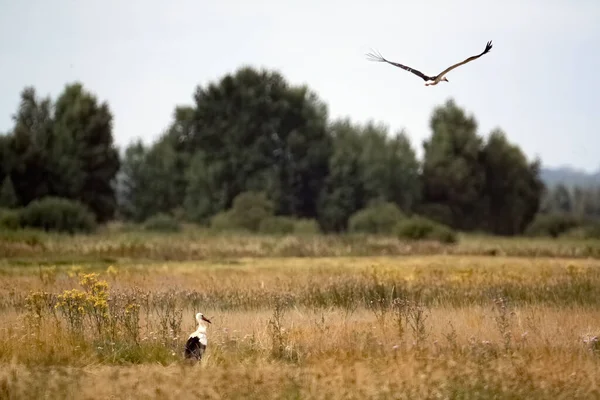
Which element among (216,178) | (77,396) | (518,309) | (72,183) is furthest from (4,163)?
(77,396)

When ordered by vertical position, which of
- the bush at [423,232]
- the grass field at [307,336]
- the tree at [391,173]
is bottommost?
the grass field at [307,336]

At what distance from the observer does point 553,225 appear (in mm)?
64062

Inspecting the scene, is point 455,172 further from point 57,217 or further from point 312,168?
point 57,217

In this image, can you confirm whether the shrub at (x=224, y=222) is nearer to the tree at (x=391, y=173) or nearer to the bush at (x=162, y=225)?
the bush at (x=162, y=225)

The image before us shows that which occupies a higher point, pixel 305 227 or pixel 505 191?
pixel 505 191

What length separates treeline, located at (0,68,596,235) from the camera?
227 ft

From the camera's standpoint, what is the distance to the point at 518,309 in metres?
17.9

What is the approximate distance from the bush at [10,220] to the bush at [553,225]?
114 feet

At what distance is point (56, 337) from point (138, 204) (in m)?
63.3

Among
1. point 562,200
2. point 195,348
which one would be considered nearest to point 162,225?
point 195,348

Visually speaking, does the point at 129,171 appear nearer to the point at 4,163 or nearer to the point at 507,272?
the point at 4,163

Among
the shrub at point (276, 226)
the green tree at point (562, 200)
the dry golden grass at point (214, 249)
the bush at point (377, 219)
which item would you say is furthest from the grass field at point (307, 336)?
the green tree at point (562, 200)

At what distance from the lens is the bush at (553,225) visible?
201 feet

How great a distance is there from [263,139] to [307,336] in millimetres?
57068
